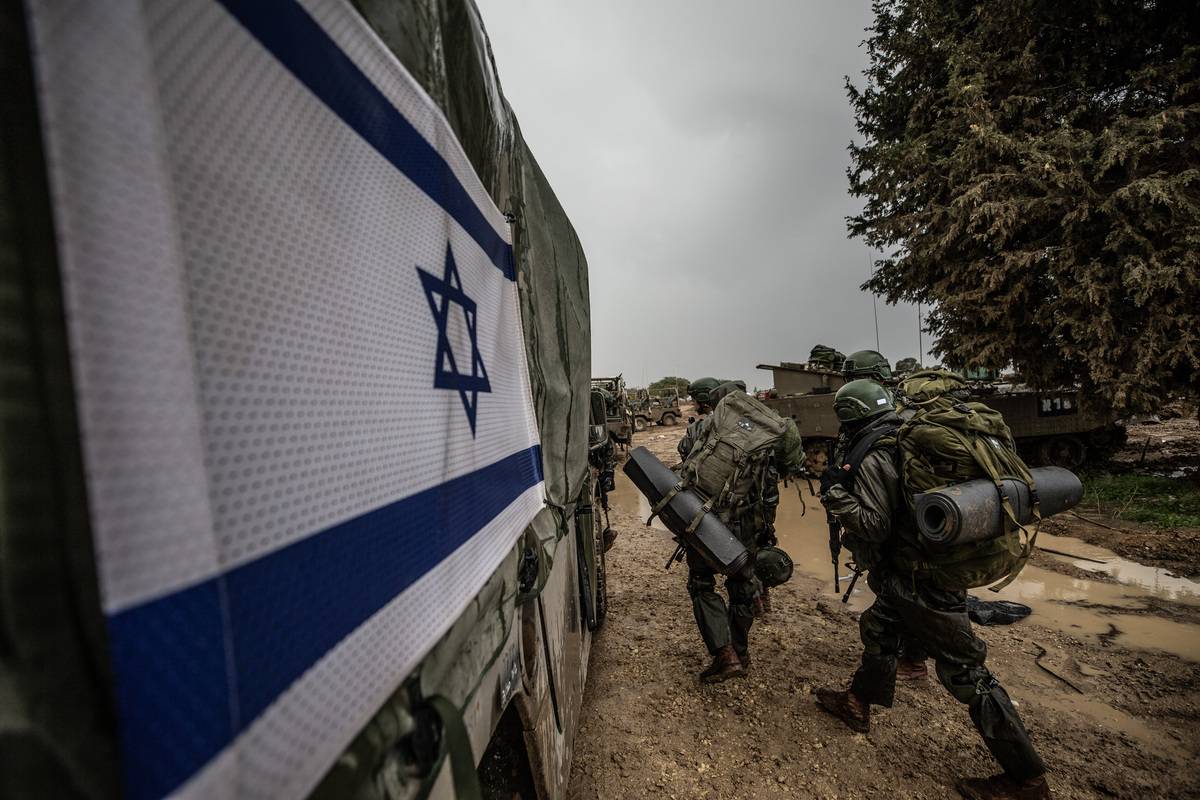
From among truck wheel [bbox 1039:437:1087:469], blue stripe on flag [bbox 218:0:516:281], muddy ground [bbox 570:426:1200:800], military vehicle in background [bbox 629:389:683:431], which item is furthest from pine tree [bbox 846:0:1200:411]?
military vehicle in background [bbox 629:389:683:431]

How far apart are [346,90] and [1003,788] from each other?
11.2 feet

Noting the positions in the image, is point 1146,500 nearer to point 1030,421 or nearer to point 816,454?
point 1030,421

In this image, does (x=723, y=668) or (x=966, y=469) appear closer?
(x=966, y=469)

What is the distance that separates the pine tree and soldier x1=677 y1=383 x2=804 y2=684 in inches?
265

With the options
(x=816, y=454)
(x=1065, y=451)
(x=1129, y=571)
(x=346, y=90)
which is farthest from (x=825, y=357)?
(x=346, y=90)

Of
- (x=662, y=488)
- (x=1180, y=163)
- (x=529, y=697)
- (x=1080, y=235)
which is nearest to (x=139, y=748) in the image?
(x=529, y=697)

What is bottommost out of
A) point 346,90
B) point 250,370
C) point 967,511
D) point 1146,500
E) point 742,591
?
point 1146,500

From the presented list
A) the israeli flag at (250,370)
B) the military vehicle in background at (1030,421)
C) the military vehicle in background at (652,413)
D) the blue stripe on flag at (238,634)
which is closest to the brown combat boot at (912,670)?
the israeli flag at (250,370)

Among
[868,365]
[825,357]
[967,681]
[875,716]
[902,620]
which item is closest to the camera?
[967,681]

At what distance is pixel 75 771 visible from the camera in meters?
0.29

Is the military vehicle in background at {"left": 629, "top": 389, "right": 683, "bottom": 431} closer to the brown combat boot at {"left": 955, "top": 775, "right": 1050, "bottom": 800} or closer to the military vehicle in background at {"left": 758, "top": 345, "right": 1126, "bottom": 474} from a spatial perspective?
the military vehicle in background at {"left": 758, "top": 345, "right": 1126, "bottom": 474}

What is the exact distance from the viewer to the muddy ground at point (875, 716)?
230cm

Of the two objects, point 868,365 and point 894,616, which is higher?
point 868,365

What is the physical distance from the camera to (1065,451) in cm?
920
